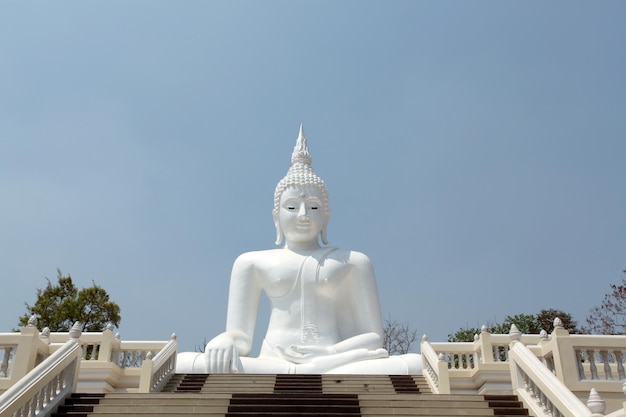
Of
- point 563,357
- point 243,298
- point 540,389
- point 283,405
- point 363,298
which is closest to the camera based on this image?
point 540,389

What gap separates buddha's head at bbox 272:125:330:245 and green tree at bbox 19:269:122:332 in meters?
13.3

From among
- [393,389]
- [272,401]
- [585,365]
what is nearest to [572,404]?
[272,401]

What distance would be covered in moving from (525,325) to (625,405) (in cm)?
2595

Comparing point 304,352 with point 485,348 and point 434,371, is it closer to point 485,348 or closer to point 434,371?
point 434,371

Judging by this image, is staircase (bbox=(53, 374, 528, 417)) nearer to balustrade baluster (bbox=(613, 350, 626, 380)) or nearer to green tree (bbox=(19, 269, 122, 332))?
balustrade baluster (bbox=(613, 350, 626, 380))

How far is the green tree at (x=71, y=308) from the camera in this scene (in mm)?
26078

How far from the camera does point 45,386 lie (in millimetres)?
7898

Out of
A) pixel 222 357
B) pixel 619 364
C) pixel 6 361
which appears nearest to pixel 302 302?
pixel 222 357

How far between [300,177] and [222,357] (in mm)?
5725

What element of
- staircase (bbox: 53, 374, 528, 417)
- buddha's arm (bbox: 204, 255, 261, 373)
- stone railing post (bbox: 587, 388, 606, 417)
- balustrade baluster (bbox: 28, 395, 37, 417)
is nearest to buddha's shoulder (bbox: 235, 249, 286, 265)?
buddha's arm (bbox: 204, 255, 261, 373)

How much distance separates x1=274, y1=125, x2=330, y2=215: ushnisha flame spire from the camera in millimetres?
17031

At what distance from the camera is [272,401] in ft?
27.2

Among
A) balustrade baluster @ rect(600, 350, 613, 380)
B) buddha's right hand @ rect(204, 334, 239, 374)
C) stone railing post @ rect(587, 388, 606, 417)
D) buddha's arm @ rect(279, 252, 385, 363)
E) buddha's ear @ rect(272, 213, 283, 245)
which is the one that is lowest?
stone railing post @ rect(587, 388, 606, 417)

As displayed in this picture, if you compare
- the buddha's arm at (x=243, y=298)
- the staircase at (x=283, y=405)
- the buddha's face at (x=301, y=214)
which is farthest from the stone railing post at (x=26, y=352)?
the buddha's face at (x=301, y=214)
